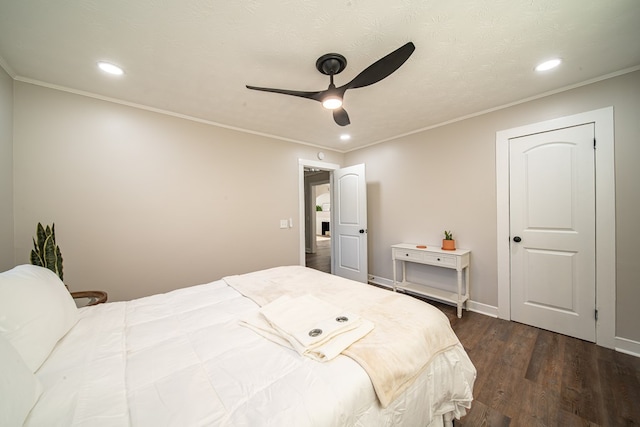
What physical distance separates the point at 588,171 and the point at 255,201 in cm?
354

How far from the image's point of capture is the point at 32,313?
3.14ft

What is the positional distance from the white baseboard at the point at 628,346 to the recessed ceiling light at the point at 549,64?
2389 millimetres

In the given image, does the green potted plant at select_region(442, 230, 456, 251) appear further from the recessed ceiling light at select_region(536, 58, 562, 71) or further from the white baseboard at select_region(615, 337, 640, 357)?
the recessed ceiling light at select_region(536, 58, 562, 71)

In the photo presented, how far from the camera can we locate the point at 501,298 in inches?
102

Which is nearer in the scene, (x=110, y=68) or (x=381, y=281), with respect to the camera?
(x=110, y=68)

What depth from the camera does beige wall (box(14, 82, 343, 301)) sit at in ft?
6.43

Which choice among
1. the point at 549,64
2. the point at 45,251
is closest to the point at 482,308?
the point at 549,64

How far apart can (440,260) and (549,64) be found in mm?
2063

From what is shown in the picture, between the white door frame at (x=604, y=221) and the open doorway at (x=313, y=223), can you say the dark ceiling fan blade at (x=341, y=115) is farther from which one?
the open doorway at (x=313, y=223)

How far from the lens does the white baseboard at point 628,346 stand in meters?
1.92

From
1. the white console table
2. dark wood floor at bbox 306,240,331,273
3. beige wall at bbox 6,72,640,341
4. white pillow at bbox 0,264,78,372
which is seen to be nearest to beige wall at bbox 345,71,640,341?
beige wall at bbox 6,72,640,341

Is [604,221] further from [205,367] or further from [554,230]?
[205,367]

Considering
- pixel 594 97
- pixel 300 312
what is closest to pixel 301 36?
pixel 300 312

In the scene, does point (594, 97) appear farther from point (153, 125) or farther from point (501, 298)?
point (153, 125)
